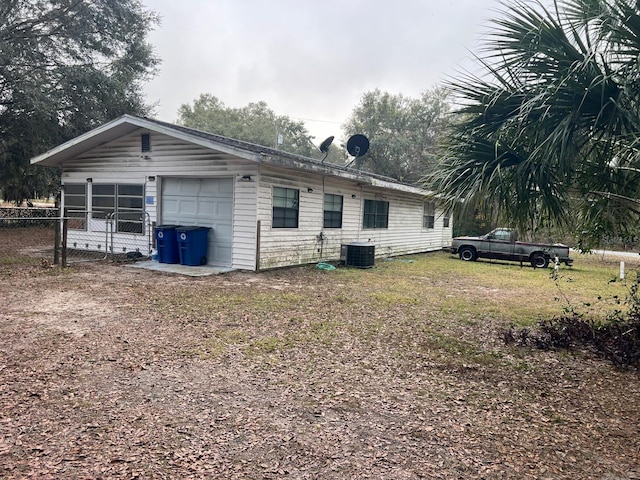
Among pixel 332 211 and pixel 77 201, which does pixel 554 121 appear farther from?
pixel 77 201

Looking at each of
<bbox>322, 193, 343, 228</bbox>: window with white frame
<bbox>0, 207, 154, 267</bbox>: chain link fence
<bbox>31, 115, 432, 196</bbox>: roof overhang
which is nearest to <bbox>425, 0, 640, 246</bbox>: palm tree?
<bbox>31, 115, 432, 196</bbox>: roof overhang

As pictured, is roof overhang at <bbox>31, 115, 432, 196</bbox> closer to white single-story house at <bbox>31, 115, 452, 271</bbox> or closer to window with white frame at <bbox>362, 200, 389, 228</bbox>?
white single-story house at <bbox>31, 115, 452, 271</bbox>

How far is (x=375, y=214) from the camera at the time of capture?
14.4 m

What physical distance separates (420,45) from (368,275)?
19.7ft

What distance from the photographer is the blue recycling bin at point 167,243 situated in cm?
998

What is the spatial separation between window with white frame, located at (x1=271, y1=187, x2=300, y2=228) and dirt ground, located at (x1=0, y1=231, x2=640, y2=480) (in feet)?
13.9

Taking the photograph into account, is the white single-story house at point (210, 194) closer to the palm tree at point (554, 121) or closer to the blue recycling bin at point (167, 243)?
the blue recycling bin at point (167, 243)

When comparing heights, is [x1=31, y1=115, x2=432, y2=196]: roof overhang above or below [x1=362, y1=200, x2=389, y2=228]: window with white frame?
above

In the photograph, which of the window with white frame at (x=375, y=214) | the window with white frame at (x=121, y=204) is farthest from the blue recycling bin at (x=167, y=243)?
the window with white frame at (x=375, y=214)

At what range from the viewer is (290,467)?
2.43 meters

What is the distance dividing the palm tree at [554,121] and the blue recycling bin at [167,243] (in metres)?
6.78

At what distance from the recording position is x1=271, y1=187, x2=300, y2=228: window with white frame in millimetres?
9953

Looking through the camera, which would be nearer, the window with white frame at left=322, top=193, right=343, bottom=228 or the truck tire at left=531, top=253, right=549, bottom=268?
the window with white frame at left=322, top=193, right=343, bottom=228

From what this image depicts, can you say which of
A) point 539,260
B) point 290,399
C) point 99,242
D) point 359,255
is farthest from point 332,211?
point 290,399
